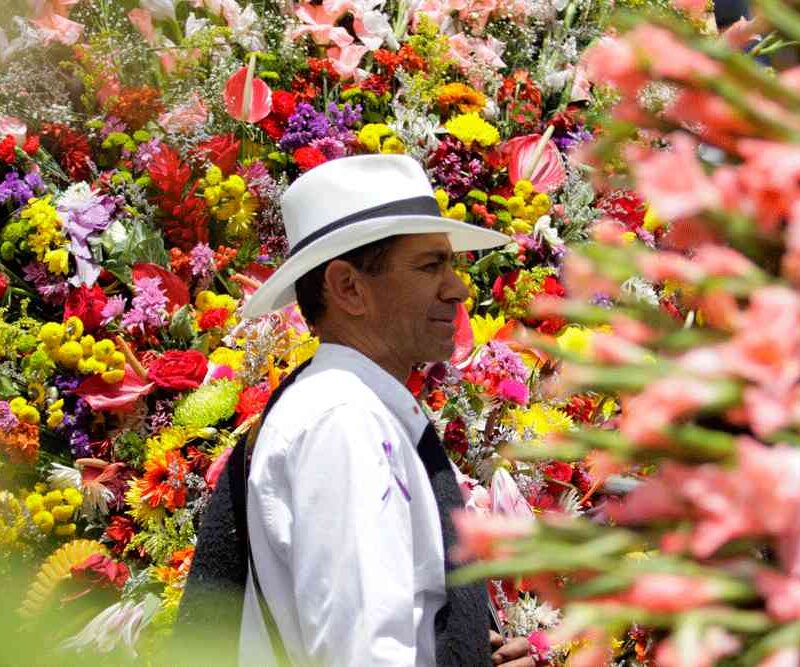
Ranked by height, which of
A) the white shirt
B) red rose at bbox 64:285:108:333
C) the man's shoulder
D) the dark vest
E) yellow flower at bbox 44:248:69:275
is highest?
the man's shoulder

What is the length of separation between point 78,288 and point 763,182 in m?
2.65

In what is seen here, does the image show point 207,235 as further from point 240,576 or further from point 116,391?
point 240,576

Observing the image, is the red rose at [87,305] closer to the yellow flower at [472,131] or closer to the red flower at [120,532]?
the red flower at [120,532]

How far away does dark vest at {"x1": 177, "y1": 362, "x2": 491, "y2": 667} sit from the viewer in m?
1.60

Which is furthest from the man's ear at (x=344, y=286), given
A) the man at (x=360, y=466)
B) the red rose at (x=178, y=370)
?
the red rose at (x=178, y=370)

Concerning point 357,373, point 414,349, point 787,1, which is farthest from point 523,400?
point 787,1

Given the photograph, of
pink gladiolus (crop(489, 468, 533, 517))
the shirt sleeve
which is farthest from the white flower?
the shirt sleeve

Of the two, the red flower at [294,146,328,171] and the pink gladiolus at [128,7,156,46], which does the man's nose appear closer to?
the red flower at [294,146,328,171]

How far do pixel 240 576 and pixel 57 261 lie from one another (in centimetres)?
148

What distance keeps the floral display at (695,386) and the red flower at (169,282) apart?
2508mm

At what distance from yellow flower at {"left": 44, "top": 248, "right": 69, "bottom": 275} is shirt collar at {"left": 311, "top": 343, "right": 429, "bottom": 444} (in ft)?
4.42

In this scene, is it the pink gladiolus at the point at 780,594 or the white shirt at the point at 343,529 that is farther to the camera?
the white shirt at the point at 343,529

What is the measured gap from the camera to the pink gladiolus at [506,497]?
2.47m

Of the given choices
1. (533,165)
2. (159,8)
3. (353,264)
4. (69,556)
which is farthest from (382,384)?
(159,8)
